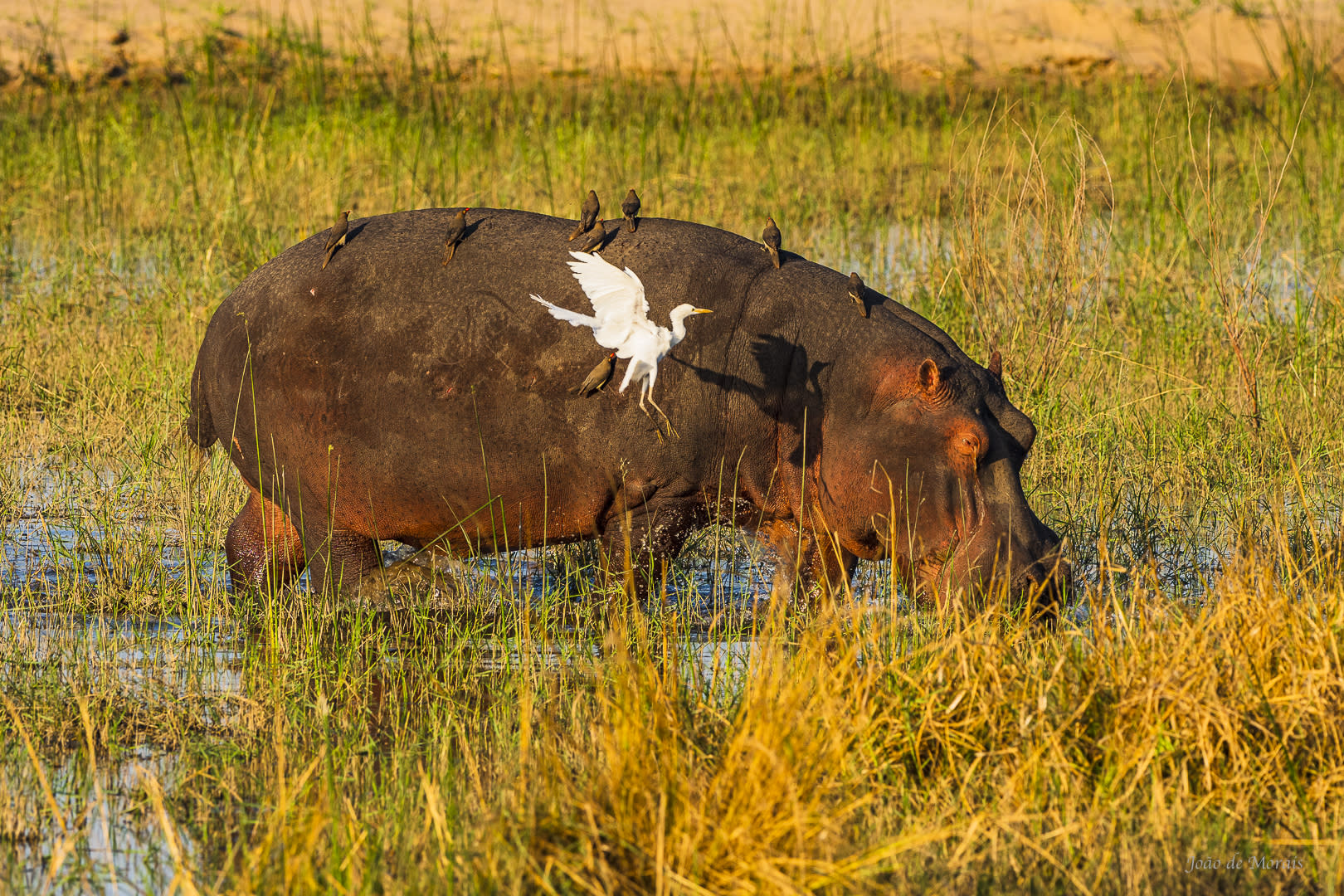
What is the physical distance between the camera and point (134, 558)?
4.21 m

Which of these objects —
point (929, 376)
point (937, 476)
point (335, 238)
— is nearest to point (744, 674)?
point (937, 476)

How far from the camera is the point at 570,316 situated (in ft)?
11.8

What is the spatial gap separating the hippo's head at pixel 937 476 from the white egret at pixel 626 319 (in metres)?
0.48

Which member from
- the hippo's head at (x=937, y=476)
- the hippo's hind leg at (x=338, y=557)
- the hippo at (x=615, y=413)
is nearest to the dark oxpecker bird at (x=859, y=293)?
the hippo at (x=615, y=413)

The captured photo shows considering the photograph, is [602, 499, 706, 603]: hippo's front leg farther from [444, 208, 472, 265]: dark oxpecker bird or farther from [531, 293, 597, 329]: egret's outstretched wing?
[444, 208, 472, 265]: dark oxpecker bird

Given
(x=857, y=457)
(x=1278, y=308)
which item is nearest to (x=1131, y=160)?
(x=1278, y=308)

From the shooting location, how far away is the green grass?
244cm

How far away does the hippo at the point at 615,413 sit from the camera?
3.75 m

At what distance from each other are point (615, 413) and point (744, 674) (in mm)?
787

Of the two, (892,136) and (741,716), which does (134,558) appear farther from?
(892,136)

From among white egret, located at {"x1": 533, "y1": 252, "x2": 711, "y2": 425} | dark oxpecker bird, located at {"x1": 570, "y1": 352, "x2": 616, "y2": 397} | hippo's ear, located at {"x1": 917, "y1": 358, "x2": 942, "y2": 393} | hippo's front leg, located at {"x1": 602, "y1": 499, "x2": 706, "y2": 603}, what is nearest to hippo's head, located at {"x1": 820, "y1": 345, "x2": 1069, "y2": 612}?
hippo's ear, located at {"x1": 917, "y1": 358, "x2": 942, "y2": 393}

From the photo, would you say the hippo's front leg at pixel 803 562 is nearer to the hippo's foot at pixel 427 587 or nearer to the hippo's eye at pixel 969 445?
the hippo's eye at pixel 969 445

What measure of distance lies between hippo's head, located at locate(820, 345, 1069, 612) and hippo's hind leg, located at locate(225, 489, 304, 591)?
4.91ft

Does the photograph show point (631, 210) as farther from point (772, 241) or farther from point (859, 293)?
point (859, 293)
